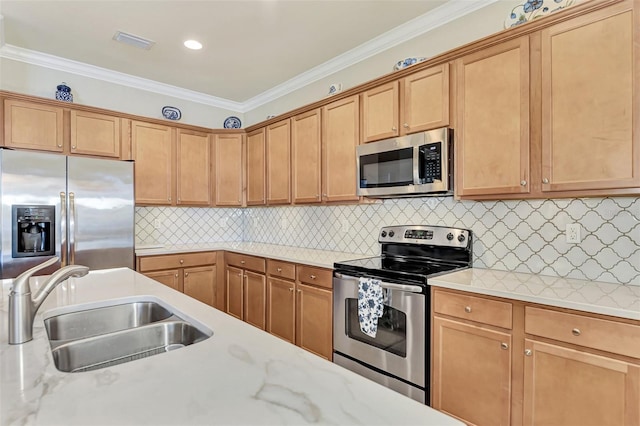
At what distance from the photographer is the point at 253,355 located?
0.92 meters

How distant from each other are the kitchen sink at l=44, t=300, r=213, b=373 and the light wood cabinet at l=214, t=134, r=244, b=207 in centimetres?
284

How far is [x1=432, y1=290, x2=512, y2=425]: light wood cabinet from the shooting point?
175cm

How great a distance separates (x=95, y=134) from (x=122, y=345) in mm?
2982

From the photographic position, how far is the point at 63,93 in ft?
11.0

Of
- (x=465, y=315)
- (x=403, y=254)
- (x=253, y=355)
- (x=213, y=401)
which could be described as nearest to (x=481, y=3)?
(x=403, y=254)

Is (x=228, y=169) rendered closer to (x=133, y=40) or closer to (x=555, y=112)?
→ (x=133, y=40)

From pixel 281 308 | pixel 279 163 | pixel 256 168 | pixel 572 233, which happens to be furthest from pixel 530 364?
pixel 256 168

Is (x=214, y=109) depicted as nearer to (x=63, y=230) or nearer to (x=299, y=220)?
(x=299, y=220)

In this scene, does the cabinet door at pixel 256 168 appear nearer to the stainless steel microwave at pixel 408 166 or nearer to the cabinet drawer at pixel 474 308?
the stainless steel microwave at pixel 408 166

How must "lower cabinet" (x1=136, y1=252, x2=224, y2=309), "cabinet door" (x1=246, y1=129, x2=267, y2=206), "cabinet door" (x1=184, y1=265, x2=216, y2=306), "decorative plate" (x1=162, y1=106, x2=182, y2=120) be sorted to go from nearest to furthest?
"lower cabinet" (x1=136, y1=252, x2=224, y2=309) < "cabinet door" (x1=184, y1=265, x2=216, y2=306) < "cabinet door" (x1=246, y1=129, x2=267, y2=206) < "decorative plate" (x1=162, y1=106, x2=182, y2=120)

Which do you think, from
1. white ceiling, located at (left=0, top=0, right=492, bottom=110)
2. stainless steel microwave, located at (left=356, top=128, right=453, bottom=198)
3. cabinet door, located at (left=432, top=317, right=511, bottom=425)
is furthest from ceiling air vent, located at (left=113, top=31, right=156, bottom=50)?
cabinet door, located at (left=432, top=317, right=511, bottom=425)

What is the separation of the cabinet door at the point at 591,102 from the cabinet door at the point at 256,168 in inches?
111

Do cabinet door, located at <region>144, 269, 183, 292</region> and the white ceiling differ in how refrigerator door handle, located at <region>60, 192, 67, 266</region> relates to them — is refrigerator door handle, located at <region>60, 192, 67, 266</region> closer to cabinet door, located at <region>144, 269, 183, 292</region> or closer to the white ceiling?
cabinet door, located at <region>144, 269, 183, 292</region>

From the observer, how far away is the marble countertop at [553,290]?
146 cm
